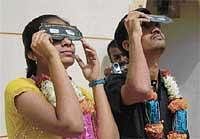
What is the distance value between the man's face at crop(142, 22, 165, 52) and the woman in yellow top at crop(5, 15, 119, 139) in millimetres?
392

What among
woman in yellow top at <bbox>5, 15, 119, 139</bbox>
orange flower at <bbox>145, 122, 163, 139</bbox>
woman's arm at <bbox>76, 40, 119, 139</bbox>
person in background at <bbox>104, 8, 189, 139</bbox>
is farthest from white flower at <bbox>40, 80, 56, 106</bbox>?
orange flower at <bbox>145, 122, 163, 139</bbox>

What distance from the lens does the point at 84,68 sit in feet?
6.05

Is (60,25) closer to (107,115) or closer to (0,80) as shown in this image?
(107,115)

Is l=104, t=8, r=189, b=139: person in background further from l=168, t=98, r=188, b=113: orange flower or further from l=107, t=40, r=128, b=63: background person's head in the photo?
l=107, t=40, r=128, b=63: background person's head

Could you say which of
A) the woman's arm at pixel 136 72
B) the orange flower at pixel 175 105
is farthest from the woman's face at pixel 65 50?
the orange flower at pixel 175 105

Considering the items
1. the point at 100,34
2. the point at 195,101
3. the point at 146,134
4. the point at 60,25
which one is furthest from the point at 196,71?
the point at 60,25

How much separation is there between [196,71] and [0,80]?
245 centimetres

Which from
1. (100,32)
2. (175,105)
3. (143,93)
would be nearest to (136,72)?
(143,93)

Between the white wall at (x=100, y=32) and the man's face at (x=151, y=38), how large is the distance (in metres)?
0.54

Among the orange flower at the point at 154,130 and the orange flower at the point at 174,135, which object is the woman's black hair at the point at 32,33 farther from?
the orange flower at the point at 174,135

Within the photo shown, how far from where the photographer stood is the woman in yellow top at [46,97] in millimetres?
1468

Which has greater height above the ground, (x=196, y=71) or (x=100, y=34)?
(x=100, y=34)

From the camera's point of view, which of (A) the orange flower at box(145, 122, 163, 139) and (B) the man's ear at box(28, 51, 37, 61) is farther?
(A) the orange flower at box(145, 122, 163, 139)

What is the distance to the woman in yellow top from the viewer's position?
1468 millimetres
